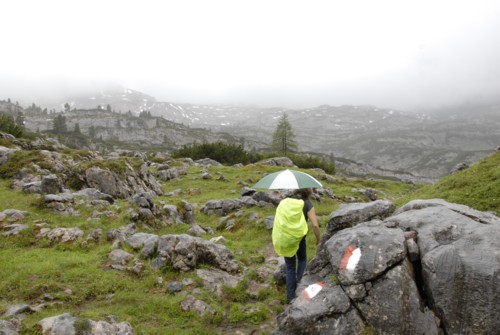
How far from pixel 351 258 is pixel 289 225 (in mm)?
2161

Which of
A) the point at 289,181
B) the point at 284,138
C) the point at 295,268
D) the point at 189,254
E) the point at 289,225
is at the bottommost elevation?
the point at 284,138

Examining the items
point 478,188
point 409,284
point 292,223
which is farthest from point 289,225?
point 478,188

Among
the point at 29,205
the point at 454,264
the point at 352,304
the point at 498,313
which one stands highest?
the point at 454,264

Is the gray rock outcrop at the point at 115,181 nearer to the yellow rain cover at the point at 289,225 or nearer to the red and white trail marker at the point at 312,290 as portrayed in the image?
the yellow rain cover at the point at 289,225

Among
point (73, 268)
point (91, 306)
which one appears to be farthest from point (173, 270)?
point (73, 268)

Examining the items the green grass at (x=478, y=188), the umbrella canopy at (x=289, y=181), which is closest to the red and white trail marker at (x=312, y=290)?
the umbrella canopy at (x=289, y=181)

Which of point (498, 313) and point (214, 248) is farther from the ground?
point (498, 313)

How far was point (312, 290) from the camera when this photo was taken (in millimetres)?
9305

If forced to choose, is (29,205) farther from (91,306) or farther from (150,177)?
(150,177)

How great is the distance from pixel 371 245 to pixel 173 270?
901 cm

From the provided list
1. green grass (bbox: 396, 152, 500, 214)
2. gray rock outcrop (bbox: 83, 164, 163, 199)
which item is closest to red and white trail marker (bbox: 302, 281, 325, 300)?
green grass (bbox: 396, 152, 500, 214)

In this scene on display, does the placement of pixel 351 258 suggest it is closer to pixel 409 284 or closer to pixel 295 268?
pixel 409 284

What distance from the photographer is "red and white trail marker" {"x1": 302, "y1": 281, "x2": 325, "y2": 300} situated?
917cm

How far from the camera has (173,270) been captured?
46.3 ft
